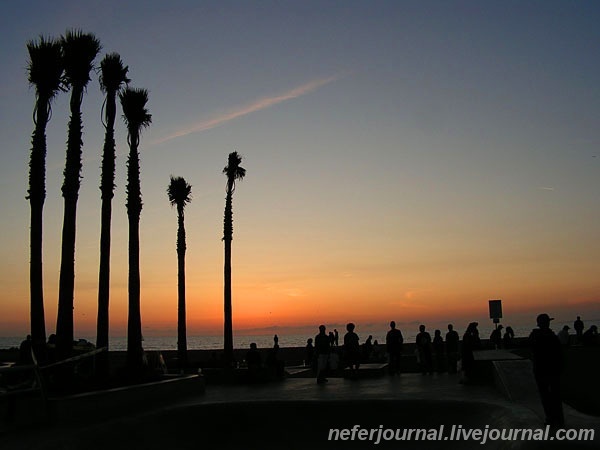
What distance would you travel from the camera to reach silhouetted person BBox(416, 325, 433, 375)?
20.5 metres

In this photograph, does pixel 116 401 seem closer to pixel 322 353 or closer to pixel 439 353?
pixel 322 353

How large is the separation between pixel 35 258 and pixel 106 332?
5063mm

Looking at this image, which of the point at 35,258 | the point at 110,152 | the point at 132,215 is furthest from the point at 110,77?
the point at 35,258

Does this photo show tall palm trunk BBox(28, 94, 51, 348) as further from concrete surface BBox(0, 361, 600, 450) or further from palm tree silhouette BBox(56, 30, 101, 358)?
concrete surface BBox(0, 361, 600, 450)

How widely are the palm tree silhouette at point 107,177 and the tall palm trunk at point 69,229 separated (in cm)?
289

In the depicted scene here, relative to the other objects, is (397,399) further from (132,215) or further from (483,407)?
(132,215)

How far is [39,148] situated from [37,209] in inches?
73.4

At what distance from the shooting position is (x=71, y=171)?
1856 centimetres

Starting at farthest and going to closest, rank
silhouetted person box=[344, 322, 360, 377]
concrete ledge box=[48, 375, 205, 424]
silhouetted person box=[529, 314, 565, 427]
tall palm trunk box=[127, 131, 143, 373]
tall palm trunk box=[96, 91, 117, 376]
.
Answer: tall palm trunk box=[127, 131, 143, 373] < tall palm trunk box=[96, 91, 117, 376] < silhouetted person box=[344, 322, 360, 377] < concrete ledge box=[48, 375, 205, 424] < silhouetted person box=[529, 314, 565, 427]

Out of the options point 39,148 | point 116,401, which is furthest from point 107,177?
point 116,401

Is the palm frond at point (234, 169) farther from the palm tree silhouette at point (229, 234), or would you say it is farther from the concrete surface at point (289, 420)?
the concrete surface at point (289, 420)

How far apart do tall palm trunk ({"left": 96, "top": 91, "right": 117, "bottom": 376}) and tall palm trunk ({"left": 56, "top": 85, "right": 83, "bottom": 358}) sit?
9.41 feet

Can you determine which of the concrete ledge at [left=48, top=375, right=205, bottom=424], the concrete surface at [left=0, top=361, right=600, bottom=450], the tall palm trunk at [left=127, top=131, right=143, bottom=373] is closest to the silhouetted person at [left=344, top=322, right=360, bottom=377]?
the concrete surface at [left=0, top=361, right=600, bottom=450]

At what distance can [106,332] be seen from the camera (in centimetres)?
2138
